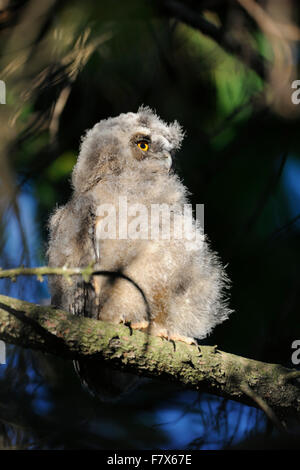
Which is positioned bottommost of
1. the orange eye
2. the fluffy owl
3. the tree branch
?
the fluffy owl

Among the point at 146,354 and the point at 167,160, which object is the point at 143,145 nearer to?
the point at 167,160

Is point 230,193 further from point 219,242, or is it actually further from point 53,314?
point 53,314

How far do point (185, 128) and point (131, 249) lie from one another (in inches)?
59.0

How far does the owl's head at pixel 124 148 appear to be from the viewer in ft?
10.5

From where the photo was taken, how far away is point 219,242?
3.82 m

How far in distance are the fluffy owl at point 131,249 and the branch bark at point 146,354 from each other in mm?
328

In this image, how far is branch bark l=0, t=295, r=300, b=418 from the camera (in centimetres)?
203

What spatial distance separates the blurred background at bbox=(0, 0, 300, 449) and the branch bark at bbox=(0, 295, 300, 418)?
439 mm

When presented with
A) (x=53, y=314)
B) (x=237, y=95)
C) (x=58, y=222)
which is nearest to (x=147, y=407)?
(x=58, y=222)

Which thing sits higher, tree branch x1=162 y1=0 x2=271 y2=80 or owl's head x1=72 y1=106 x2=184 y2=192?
tree branch x1=162 y1=0 x2=271 y2=80

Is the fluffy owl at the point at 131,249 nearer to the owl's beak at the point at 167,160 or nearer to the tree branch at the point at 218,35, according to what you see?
the owl's beak at the point at 167,160

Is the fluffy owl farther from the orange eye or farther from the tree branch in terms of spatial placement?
the tree branch

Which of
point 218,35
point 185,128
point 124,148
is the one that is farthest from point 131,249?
point 218,35

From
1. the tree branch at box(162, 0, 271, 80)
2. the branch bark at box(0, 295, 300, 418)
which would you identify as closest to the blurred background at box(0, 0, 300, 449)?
the tree branch at box(162, 0, 271, 80)
